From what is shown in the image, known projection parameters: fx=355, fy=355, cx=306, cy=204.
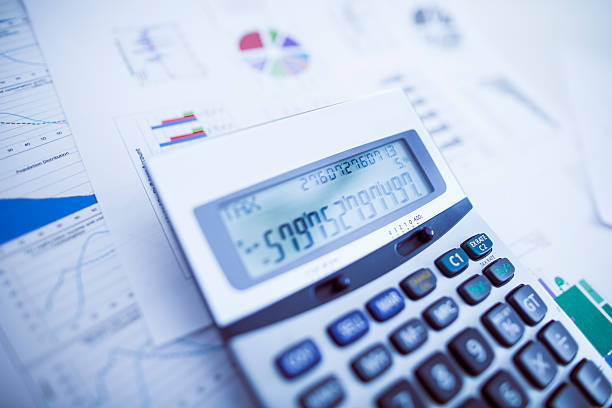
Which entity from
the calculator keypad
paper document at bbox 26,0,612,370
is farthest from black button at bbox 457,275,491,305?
paper document at bbox 26,0,612,370

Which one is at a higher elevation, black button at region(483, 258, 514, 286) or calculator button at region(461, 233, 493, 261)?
calculator button at region(461, 233, 493, 261)

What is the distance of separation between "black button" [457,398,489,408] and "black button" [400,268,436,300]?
0.08m

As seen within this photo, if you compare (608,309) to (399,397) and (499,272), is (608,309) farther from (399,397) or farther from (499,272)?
(399,397)

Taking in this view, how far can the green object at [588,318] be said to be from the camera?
0.36 meters

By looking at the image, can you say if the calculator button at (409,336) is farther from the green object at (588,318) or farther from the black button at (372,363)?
the green object at (588,318)

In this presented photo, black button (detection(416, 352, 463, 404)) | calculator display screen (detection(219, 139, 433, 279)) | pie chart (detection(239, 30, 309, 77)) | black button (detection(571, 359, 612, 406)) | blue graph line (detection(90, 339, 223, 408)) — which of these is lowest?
black button (detection(571, 359, 612, 406))

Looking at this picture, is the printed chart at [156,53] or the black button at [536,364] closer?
the black button at [536,364]

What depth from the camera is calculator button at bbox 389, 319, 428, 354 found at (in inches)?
11.0

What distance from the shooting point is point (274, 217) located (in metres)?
0.30

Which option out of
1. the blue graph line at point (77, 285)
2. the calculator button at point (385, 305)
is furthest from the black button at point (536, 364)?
the blue graph line at point (77, 285)

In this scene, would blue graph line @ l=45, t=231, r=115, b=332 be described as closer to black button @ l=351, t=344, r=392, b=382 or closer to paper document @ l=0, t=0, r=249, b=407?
paper document @ l=0, t=0, r=249, b=407

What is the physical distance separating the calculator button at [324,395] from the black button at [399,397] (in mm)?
31

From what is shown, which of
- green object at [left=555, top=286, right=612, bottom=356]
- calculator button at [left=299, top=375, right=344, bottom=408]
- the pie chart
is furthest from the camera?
the pie chart

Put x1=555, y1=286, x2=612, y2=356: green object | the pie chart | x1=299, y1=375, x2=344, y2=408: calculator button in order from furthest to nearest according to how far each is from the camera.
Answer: the pie chart
x1=555, y1=286, x2=612, y2=356: green object
x1=299, y1=375, x2=344, y2=408: calculator button
